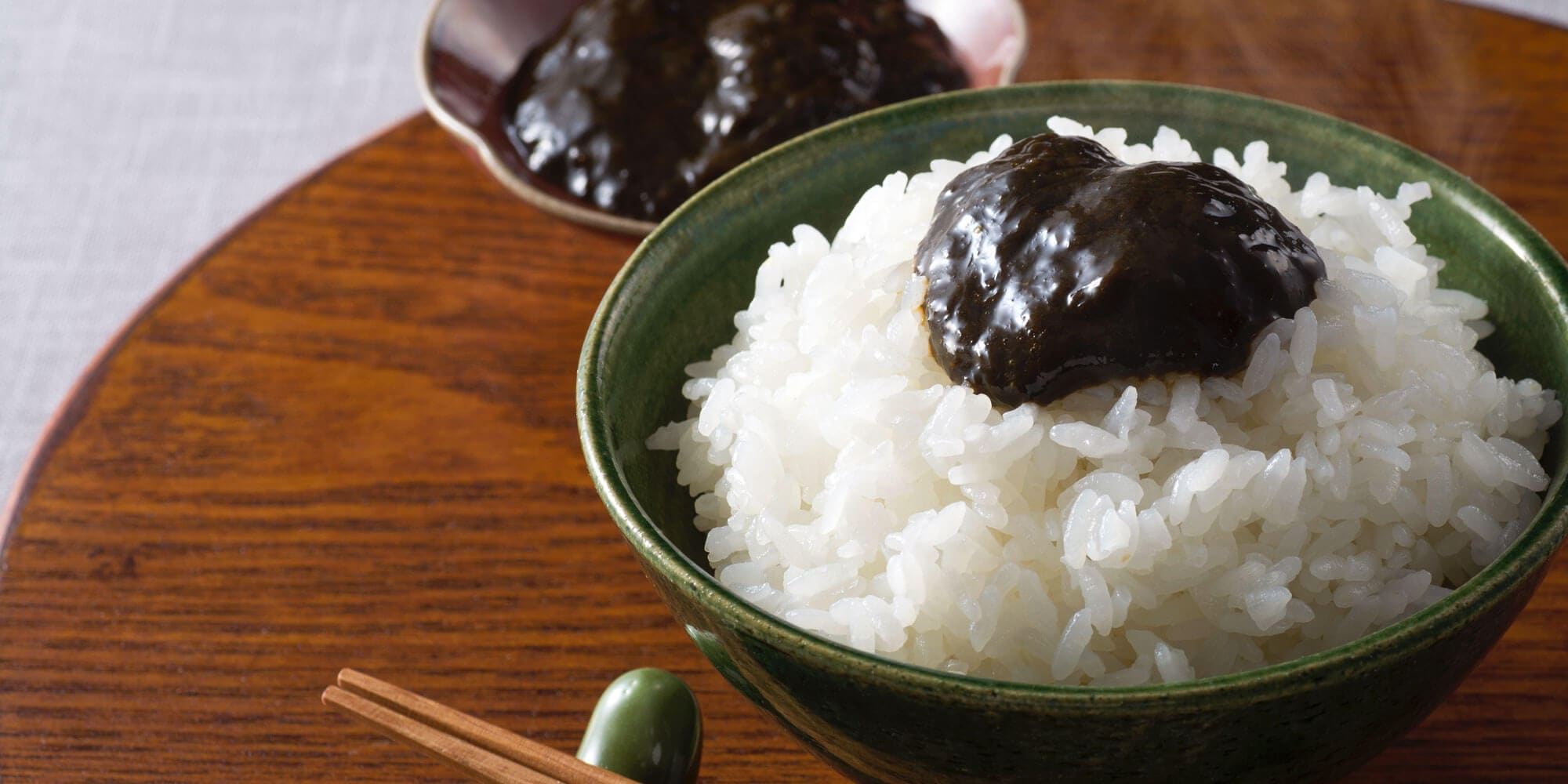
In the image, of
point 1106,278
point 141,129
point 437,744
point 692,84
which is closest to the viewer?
point 1106,278

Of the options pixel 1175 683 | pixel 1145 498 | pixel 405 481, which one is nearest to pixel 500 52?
pixel 405 481

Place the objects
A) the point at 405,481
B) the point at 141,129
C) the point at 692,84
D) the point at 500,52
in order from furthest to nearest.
Answer: the point at 141,129, the point at 500,52, the point at 692,84, the point at 405,481

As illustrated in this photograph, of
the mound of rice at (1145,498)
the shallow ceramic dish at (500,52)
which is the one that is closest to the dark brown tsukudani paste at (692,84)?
the shallow ceramic dish at (500,52)

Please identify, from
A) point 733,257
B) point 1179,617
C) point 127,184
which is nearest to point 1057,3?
point 733,257

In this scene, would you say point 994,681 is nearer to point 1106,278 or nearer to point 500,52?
point 1106,278

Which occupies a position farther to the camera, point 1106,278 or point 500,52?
point 500,52

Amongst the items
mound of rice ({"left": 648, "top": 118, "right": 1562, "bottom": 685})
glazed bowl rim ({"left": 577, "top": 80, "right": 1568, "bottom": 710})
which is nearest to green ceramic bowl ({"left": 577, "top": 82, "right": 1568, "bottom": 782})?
glazed bowl rim ({"left": 577, "top": 80, "right": 1568, "bottom": 710})

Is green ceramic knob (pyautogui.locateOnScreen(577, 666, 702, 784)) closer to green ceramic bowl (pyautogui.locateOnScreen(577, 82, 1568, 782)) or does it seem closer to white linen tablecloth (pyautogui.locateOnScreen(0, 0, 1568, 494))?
green ceramic bowl (pyautogui.locateOnScreen(577, 82, 1568, 782))
